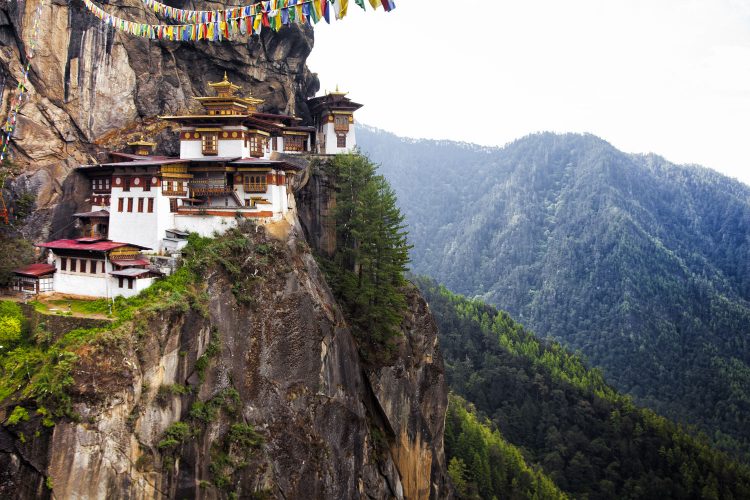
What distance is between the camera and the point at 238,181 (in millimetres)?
41938

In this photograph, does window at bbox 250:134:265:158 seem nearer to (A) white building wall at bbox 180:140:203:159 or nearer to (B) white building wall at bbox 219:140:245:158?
(B) white building wall at bbox 219:140:245:158

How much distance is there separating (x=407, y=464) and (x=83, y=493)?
27.8 meters

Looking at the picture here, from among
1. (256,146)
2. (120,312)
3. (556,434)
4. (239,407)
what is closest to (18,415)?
(120,312)

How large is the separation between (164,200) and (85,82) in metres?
13.7

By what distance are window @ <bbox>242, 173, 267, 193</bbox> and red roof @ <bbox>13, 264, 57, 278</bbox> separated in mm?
14207

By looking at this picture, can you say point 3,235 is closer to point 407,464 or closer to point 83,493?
point 83,493

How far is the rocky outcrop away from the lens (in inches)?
950

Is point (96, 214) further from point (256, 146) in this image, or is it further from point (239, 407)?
point (239, 407)

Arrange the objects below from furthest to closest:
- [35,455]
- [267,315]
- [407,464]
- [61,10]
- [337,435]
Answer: [407,464], [61,10], [337,435], [267,315], [35,455]

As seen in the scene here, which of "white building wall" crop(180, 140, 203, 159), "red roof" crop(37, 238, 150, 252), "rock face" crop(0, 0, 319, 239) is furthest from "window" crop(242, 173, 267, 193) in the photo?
"rock face" crop(0, 0, 319, 239)

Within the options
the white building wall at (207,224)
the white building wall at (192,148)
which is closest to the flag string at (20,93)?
the white building wall at (192,148)

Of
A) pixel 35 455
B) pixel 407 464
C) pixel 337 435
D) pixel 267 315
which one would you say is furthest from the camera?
pixel 407 464

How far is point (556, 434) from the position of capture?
10438 centimetres

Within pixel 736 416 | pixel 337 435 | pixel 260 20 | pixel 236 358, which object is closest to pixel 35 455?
pixel 236 358
